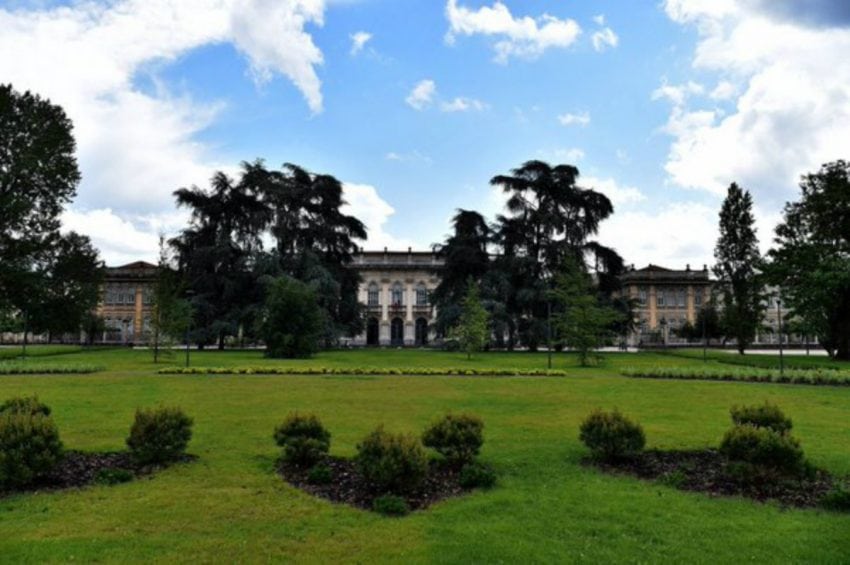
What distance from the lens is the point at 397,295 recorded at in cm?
7656

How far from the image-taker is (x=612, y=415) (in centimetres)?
888

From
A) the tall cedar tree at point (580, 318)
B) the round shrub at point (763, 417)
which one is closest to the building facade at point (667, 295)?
the tall cedar tree at point (580, 318)

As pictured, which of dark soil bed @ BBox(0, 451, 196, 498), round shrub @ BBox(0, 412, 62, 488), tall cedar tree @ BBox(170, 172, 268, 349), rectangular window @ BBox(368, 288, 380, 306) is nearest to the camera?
round shrub @ BBox(0, 412, 62, 488)

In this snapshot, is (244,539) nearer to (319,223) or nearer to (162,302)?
(162,302)

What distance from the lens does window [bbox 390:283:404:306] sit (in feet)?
251

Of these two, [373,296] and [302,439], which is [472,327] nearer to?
[302,439]

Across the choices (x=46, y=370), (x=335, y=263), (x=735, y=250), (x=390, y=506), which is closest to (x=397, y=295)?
(x=335, y=263)

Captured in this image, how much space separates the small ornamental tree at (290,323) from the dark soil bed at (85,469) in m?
24.1

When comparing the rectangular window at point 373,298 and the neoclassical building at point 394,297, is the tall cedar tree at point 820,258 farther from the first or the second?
the rectangular window at point 373,298

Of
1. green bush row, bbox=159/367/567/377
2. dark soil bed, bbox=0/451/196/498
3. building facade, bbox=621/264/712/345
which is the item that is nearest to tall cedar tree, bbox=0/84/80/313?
green bush row, bbox=159/367/567/377

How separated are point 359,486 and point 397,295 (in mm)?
69039

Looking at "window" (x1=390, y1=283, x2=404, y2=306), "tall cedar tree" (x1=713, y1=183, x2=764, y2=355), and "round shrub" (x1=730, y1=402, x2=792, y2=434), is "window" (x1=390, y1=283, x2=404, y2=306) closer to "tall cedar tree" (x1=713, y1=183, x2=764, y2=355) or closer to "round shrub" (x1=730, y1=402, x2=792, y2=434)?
"tall cedar tree" (x1=713, y1=183, x2=764, y2=355)

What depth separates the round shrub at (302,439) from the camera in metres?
8.33

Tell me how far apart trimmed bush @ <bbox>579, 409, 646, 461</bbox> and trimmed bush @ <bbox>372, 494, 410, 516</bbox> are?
3057 mm
